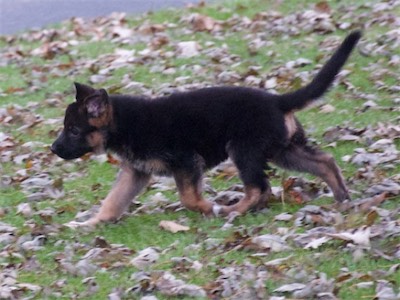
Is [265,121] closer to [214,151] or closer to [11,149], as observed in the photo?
[214,151]

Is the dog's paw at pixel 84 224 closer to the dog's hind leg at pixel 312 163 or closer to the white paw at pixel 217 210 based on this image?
the white paw at pixel 217 210

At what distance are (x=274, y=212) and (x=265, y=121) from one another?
0.67m

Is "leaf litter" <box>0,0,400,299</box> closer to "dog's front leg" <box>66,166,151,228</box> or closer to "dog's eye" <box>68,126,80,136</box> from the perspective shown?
"dog's front leg" <box>66,166,151,228</box>

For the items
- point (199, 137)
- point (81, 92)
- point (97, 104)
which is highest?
point (81, 92)

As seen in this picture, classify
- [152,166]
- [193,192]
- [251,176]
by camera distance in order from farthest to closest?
[152,166], [193,192], [251,176]

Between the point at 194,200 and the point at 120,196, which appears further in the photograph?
the point at 120,196

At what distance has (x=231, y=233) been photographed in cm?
645

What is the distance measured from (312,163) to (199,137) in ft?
2.85

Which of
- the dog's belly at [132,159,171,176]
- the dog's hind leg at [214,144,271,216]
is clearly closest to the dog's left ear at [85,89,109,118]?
the dog's belly at [132,159,171,176]

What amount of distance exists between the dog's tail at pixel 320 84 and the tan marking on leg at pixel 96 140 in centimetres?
141

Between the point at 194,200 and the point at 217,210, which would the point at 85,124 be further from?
the point at 217,210

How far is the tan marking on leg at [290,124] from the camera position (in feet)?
23.0

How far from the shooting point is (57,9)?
16703 mm

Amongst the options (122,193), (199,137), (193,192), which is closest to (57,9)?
(122,193)
